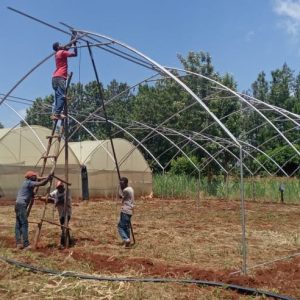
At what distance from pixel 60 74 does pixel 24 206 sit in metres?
2.80

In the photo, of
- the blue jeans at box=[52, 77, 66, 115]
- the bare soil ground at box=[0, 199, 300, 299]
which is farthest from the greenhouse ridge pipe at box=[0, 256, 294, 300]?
the blue jeans at box=[52, 77, 66, 115]

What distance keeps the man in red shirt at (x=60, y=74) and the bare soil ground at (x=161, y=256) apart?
9.72 ft

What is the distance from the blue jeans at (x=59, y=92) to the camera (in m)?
10.3

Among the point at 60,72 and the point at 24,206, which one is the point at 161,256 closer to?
the point at 24,206

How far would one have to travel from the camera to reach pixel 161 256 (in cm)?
942

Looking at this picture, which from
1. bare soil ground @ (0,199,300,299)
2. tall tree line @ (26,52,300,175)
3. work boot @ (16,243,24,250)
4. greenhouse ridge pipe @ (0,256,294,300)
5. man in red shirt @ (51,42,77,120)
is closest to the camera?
greenhouse ridge pipe @ (0,256,294,300)

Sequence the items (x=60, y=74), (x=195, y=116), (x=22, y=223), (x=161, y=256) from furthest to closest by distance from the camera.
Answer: (x=195, y=116), (x=60, y=74), (x=22, y=223), (x=161, y=256)

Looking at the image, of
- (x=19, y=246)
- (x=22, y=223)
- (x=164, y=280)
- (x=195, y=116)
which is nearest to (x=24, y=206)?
(x=22, y=223)

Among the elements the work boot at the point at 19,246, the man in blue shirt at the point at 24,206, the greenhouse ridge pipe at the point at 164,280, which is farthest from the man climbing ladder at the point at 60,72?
the greenhouse ridge pipe at the point at 164,280

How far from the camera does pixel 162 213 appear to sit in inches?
689

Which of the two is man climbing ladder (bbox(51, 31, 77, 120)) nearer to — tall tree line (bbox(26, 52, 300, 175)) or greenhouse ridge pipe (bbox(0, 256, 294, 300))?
greenhouse ridge pipe (bbox(0, 256, 294, 300))

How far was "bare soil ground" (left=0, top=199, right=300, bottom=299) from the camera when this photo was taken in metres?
6.88

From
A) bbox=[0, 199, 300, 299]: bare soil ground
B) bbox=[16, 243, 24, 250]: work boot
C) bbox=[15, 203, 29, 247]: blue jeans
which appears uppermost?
bbox=[15, 203, 29, 247]: blue jeans

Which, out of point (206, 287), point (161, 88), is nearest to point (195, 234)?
point (206, 287)
